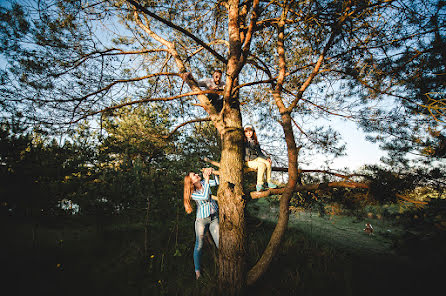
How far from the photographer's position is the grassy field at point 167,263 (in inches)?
74.0

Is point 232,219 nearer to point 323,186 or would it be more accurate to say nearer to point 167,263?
point 323,186

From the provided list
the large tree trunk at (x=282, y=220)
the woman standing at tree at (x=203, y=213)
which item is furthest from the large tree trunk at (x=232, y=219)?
the woman standing at tree at (x=203, y=213)

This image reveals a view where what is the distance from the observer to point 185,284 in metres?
2.77

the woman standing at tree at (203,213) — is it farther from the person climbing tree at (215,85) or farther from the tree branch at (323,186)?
the person climbing tree at (215,85)

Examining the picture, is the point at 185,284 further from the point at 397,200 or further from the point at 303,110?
the point at 303,110

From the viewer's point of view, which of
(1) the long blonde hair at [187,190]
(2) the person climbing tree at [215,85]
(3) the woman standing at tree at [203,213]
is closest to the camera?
(3) the woman standing at tree at [203,213]

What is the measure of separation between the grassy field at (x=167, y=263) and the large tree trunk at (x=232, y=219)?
0.96 ft

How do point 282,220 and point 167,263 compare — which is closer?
point 282,220

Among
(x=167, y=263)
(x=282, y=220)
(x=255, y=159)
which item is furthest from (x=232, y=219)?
(x=167, y=263)

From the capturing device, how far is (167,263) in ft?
11.7

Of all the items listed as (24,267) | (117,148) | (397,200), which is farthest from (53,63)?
(117,148)

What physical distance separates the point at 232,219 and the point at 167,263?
2664 mm

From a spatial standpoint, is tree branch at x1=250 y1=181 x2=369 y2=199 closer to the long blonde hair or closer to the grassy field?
the grassy field

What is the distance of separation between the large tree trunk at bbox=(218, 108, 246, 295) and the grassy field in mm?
293
